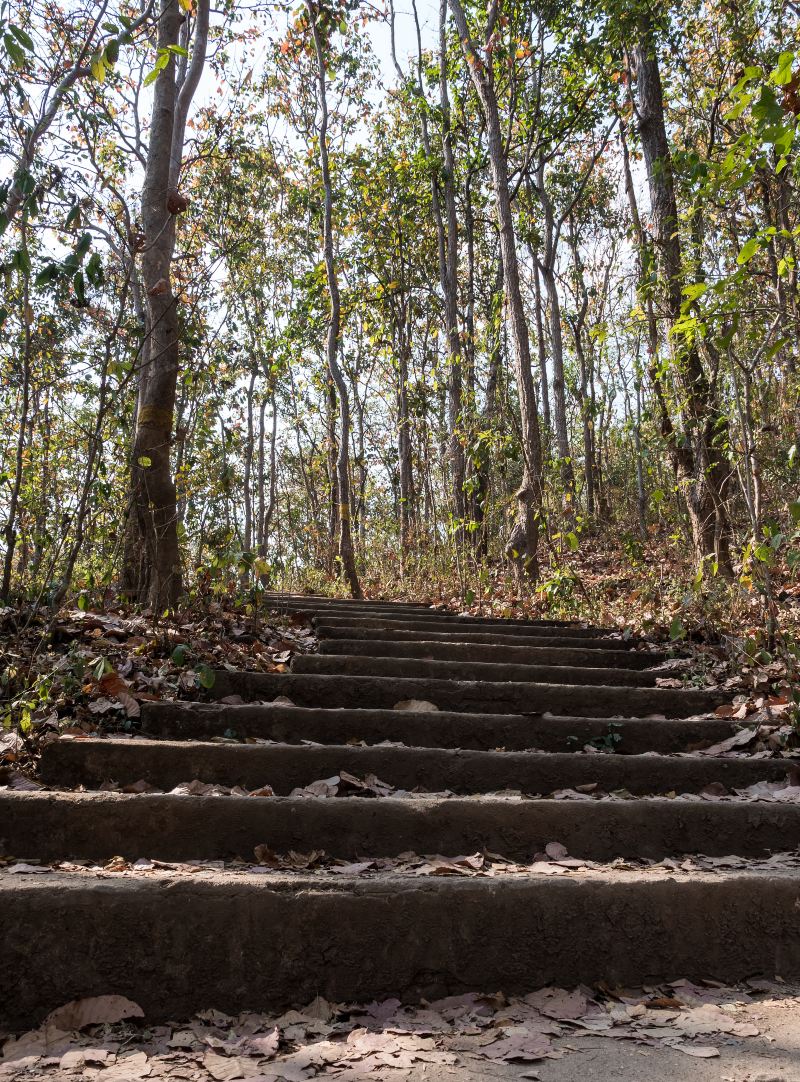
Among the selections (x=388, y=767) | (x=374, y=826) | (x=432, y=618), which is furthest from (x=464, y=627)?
(x=374, y=826)

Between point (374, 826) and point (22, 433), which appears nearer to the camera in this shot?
point (374, 826)

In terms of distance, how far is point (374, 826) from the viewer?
2154 mm

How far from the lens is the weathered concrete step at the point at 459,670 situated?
3.68 meters

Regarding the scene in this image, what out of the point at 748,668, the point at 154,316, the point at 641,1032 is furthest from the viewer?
the point at 154,316

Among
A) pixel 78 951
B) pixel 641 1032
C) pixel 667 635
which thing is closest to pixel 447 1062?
pixel 641 1032

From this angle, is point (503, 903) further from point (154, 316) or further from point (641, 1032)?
point (154, 316)

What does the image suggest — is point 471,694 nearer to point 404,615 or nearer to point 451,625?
point 451,625

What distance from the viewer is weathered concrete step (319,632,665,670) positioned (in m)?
4.22

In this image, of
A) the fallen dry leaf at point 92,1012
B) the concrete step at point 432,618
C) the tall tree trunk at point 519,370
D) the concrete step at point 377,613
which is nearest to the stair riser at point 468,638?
the concrete step at point 432,618

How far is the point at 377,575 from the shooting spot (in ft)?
34.2

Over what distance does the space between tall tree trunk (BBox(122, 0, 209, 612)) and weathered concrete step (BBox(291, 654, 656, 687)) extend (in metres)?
1.01

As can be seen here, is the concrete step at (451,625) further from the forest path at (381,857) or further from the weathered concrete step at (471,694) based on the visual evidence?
the forest path at (381,857)

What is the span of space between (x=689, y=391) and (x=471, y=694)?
345 cm

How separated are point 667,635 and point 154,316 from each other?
354cm
